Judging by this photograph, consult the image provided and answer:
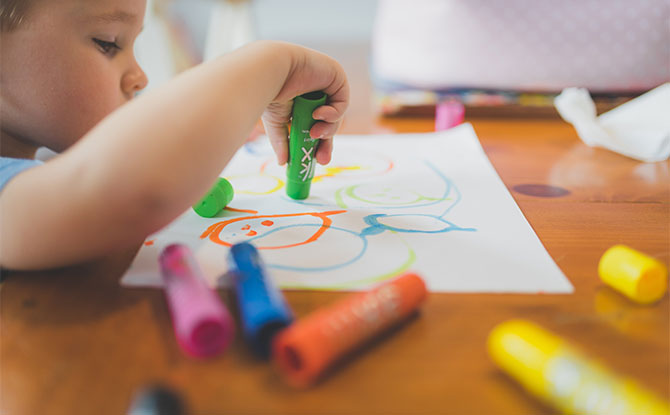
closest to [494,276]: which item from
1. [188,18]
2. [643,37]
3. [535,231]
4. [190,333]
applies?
[535,231]

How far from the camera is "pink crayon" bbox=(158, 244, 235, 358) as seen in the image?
0.88ft

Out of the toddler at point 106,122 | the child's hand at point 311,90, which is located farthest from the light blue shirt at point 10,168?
the child's hand at point 311,90

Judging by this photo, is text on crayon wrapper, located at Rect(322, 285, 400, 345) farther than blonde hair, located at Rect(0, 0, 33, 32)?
No

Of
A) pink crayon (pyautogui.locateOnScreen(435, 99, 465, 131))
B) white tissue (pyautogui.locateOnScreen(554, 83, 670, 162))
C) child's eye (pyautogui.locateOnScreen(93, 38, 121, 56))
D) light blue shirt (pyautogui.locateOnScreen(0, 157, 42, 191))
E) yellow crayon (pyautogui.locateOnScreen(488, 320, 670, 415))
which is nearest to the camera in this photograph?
yellow crayon (pyautogui.locateOnScreen(488, 320, 670, 415))

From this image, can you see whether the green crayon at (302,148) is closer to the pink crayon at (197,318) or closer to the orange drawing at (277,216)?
the orange drawing at (277,216)

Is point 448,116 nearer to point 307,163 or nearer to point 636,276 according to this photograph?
point 307,163

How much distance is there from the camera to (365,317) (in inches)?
10.9

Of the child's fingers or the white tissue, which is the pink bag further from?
the child's fingers

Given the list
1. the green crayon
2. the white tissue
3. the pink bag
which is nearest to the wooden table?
the green crayon

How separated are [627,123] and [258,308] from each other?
0.66 metres

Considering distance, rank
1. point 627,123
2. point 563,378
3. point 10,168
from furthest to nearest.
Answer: point 627,123 < point 10,168 < point 563,378

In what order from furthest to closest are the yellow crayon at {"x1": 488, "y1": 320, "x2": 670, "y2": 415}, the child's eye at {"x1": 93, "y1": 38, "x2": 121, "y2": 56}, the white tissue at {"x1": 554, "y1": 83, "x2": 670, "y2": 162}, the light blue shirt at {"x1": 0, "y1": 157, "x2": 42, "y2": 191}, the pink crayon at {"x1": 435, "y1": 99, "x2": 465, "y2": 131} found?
the pink crayon at {"x1": 435, "y1": 99, "x2": 465, "y2": 131} → the white tissue at {"x1": 554, "y1": 83, "x2": 670, "y2": 162} → the child's eye at {"x1": 93, "y1": 38, "x2": 121, "y2": 56} → the light blue shirt at {"x1": 0, "y1": 157, "x2": 42, "y2": 191} → the yellow crayon at {"x1": 488, "y1": 320, "x2": 670, "y2": 415}

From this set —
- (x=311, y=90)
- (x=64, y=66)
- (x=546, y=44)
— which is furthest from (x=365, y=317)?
(x=546, y=44)

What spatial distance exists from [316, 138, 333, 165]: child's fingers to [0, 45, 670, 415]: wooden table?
8.6 inches
